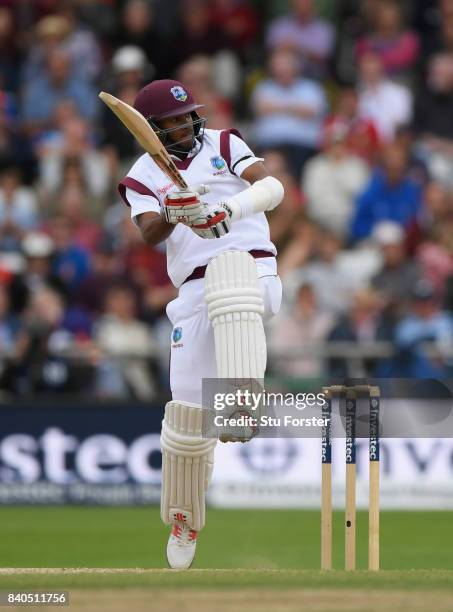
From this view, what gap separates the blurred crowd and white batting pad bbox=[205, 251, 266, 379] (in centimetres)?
509

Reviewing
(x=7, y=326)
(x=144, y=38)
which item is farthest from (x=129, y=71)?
(x=7, y=326)

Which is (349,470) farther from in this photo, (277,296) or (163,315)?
(163,315)

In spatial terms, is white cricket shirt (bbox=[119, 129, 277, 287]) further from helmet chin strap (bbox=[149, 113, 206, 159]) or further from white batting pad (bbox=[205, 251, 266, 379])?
white batting pad (bbox=[205, 251, 266, 379])

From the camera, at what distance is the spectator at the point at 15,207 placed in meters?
14.7

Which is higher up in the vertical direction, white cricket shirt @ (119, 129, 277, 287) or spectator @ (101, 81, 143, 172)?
spectator @ (101, 81, 143, 172)

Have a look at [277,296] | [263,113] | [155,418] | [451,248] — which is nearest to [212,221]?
[277,296]

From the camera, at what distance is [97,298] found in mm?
13875

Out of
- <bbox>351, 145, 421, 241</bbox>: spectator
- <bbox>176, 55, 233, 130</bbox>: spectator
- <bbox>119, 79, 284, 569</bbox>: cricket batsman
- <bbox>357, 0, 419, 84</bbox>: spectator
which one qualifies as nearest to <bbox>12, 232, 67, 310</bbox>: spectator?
<bbox>176, 55, 233, 130</bbox>: spectator

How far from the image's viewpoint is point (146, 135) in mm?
7586

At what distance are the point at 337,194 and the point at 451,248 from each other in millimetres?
1409

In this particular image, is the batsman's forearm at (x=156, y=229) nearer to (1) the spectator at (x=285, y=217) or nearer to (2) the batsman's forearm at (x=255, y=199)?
(2) the batsman's forearm at (x=255, y=199)

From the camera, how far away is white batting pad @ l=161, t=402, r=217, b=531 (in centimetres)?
802

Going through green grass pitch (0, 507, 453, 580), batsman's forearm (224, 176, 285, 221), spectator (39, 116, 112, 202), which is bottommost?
green grass pitch (0, 507, 453, 580)

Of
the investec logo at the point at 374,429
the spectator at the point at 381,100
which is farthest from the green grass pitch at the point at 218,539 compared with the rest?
the spectator at the point at 381,100
